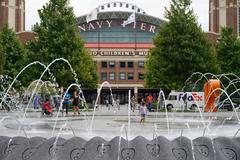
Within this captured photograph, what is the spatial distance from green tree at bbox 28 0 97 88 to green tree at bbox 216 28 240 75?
51.5ft


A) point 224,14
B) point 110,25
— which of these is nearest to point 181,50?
point 224,14

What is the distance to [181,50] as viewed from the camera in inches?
1606

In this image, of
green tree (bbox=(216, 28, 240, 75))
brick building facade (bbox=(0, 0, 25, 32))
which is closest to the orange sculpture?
green tree (bbox=(216, 28, 240, 75))

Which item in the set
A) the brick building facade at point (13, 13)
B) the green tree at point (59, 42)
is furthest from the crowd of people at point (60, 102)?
the brick building facade at point (13, 13)

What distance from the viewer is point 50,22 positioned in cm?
4328

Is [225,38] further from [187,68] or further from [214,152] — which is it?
[214,152]

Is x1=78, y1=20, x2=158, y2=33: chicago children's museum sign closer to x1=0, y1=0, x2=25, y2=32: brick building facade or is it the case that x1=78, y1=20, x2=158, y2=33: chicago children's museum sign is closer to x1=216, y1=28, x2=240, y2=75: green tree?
x1=0, y1=0, x2=25, y2=32: brick building facade

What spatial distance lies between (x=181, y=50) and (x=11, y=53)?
20.2 metres

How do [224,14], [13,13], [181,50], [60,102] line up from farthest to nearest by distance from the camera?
1. [13,13]
2. [224,14]
3. [181,50]
4. [60,102]

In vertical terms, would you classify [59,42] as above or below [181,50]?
above

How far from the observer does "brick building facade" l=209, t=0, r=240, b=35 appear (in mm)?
82125

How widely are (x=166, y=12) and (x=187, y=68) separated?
666 cm

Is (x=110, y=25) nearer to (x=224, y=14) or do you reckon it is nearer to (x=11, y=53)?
(x=224, y=14)

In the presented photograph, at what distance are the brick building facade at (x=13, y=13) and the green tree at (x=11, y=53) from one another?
34.7 metres
